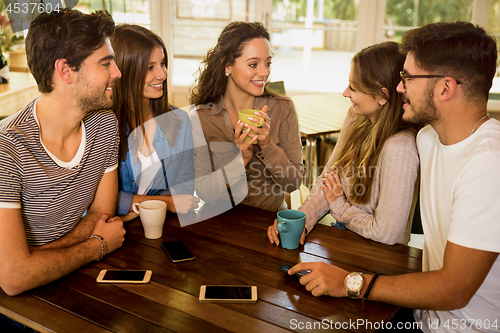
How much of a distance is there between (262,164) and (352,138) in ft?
1.51

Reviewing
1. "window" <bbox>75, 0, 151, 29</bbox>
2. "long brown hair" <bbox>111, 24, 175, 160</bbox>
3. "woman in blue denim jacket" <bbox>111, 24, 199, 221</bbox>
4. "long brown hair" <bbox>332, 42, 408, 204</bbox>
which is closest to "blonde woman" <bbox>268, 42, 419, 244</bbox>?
"long brown hair" <bbox>332, 42, 408, 204</bbox>

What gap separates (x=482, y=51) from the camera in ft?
3.55

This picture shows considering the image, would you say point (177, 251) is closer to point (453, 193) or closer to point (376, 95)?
point (453, 193)

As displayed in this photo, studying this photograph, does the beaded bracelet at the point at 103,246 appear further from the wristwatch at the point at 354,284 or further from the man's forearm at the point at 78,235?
the wristwatch at the point at 354,284

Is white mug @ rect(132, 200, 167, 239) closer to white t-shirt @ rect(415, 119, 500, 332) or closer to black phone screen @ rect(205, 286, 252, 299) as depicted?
black phone screen @ rect(205, 286, 252, 299)

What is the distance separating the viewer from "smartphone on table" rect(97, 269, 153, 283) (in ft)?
3.52

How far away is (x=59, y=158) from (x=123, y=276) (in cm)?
44

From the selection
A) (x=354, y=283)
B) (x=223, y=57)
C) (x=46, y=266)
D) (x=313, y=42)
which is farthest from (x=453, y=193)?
(x=313, y=42)

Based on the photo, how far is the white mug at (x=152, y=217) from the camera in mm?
1281

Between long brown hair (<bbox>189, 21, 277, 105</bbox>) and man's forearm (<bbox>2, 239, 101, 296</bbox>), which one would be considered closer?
man's forearm (<bbox>2, 239, 101, 296</bbox>)

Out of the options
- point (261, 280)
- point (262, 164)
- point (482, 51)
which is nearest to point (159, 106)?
point (262, 164)

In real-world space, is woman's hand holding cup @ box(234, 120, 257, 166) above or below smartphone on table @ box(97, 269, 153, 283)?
above

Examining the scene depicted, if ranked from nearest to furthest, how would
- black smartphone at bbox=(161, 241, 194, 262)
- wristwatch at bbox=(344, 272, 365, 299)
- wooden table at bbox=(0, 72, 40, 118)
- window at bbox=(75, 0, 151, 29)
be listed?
wristwatch at bbox=(344, 272, 365, 299)
black smartphone at bbox=(161, 241, 194, 262)
wooden table at bbox=(0, 72, 40, 118)
window at bbox=(75, 0, 151, 29)

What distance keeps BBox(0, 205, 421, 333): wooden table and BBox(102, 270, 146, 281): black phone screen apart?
0.08 feet
